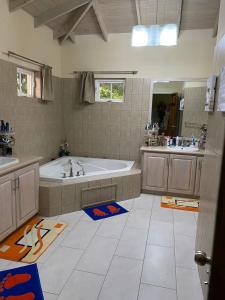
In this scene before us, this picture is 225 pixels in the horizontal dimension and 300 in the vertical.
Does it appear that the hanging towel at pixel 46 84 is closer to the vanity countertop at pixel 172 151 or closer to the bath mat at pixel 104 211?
the vanity countertop at pixel 172 151

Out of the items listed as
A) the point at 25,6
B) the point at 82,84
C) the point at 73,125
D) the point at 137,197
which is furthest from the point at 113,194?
the point at 25,6

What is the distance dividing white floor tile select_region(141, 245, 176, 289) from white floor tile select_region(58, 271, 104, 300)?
0.42m

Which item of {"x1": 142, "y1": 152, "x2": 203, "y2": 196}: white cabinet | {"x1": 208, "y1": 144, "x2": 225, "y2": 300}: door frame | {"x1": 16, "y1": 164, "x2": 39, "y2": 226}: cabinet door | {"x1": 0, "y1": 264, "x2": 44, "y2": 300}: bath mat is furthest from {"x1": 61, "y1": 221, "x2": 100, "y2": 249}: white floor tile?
{"x1": 208, "y1": 144, "x2": 225, "y2": 300}: door frame

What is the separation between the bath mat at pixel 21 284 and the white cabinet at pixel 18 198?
451 millimetres

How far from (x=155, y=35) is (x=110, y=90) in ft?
4.19

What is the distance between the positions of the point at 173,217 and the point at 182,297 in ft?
4.76

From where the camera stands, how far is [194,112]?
4.23 metres

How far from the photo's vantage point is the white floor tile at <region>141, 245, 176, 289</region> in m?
2.01

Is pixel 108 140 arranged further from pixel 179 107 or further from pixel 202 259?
pixel 202 259

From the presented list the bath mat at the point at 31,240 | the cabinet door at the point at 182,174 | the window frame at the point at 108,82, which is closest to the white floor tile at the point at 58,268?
the bath mat at the point at 31,240

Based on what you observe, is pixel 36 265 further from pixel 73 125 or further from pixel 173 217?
pixel 73 125

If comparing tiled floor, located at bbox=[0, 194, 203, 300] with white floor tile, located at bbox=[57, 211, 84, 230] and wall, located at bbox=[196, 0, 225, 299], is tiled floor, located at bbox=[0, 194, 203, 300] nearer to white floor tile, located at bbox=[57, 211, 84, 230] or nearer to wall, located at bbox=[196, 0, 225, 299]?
white floor tile, located at bbox=[57, 211, 84, 230]

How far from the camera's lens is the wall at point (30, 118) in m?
3.05

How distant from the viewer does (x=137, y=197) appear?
3895 mm
